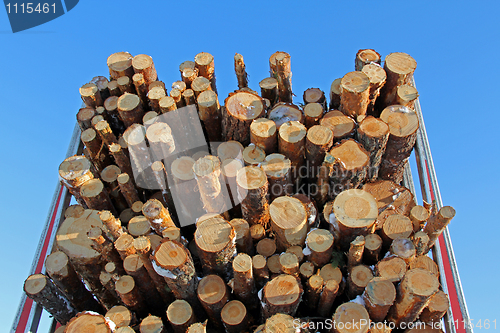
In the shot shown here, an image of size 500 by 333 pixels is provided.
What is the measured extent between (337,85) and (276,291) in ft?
10.8

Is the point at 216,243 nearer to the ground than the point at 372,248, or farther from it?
farther from it

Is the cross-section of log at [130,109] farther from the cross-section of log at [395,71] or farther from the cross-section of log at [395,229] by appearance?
the cross-section of log at [395,229]

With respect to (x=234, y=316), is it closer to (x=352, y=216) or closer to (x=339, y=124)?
(x=352, y=216)

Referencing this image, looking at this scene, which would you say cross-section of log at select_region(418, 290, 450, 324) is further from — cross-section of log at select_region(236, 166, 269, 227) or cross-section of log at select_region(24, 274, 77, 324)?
cross-section of log at select_region(24, 274, 77, 324)

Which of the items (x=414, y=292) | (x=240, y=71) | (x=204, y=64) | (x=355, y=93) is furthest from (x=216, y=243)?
(x=240, y=71)

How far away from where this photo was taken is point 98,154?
5.24 meters

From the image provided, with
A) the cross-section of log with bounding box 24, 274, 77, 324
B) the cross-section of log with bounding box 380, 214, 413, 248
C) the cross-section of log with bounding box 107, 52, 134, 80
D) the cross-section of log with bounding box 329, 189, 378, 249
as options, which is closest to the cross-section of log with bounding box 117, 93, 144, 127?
the cross-section of log with bounding box 107, 52, 134, 80

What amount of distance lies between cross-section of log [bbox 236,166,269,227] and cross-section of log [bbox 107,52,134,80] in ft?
9.63

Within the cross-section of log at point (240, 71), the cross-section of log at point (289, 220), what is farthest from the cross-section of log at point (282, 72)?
the cross-section of log at point (289, 220)

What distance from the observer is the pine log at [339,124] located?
4.50m

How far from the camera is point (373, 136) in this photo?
4.21m

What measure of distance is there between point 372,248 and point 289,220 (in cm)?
92

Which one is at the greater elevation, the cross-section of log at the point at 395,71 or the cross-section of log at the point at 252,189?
the cross-section of log at the point at 395,71

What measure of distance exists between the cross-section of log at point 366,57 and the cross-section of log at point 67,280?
15.6 ft
